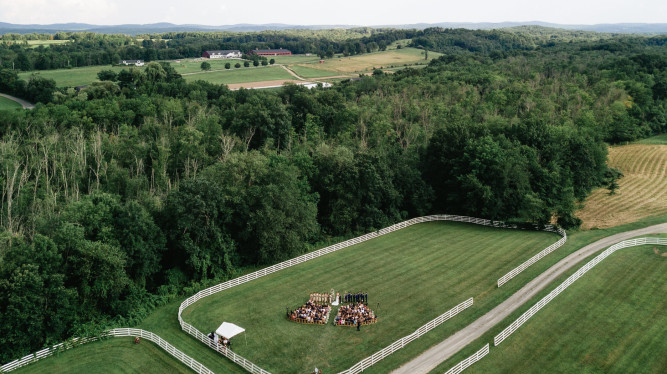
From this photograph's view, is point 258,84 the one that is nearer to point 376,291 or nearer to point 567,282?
point 376,291

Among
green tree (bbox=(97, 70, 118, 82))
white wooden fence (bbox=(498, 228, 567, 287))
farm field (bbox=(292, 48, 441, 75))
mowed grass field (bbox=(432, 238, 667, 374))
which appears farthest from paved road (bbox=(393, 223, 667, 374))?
farm field (bbox=(292, 48, 441, 75))

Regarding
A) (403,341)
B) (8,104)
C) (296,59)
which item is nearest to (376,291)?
(403,341)

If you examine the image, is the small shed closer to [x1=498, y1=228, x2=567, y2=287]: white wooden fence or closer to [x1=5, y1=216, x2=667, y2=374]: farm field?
[x1=5, y1=216, x2=667, y2=374]: farm field

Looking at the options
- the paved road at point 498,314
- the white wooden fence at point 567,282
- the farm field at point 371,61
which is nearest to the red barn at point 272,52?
the farm field at point 371,61

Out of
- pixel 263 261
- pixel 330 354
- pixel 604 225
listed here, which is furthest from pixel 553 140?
pixel 330 354

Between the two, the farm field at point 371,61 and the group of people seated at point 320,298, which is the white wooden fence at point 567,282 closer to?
the group of people seated at point 320,298

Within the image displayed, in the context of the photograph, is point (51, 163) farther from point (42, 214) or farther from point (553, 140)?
point (553, 140)
